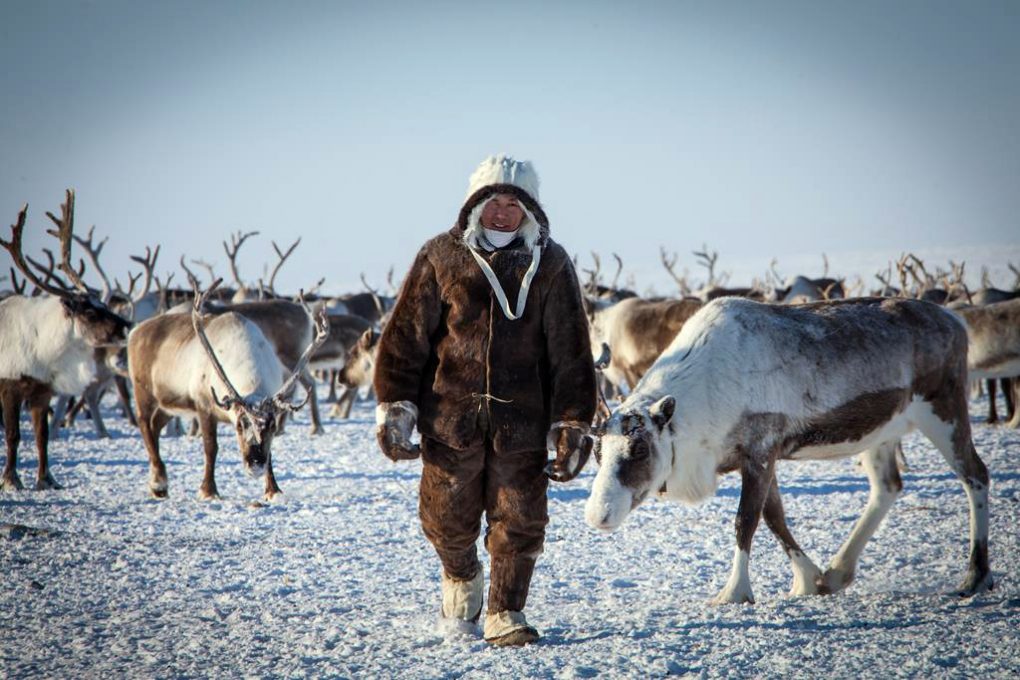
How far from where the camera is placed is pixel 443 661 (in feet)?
10.7

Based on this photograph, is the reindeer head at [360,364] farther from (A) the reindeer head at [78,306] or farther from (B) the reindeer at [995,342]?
(B) the reindeer at [995,342]

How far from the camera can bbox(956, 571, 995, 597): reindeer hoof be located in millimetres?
4094

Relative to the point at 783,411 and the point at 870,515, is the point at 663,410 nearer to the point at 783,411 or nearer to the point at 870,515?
the point at 783,411

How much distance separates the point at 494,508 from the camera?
3.48m

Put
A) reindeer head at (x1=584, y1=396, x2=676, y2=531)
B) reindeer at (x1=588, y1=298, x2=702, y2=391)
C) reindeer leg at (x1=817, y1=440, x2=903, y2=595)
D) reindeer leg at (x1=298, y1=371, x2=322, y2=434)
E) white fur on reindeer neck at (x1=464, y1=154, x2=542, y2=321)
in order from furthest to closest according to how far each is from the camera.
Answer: reindeer leg at (x1=298, y1=371, x2=322, y2=434) → reindeer at (x1=588, y1=298, x2=702, y2=391) → reindeer leg at (x1=817, y1=440, x2=903, y2=595) → reindeer head at (x1=584, y1=396, x2=676, y2=531) → white fur on reindeer neck at (x1=464, y1=154, x2=542, y2=321)

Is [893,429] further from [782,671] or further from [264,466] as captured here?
[264,466]

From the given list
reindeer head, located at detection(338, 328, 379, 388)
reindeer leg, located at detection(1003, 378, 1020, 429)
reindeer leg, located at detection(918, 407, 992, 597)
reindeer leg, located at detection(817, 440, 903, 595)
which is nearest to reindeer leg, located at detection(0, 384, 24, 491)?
reindeer head, located at detection(338, 328, 379, 388)

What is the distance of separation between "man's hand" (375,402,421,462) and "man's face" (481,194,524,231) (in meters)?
0.76

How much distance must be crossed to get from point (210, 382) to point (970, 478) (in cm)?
537

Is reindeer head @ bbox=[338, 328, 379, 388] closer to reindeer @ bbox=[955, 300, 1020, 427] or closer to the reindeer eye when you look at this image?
reindeer @ bbox=[955, 300, 1020, 427]

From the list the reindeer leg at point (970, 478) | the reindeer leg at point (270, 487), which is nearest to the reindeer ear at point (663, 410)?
the reindeer leg at point (970, 478)

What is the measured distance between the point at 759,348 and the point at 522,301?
4.61ft

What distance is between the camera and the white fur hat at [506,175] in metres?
3.61

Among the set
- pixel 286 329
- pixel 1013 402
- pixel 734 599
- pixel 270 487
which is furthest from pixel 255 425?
pixel 1013 402
